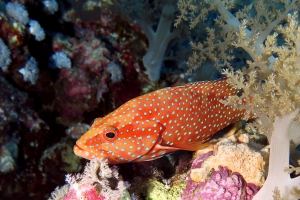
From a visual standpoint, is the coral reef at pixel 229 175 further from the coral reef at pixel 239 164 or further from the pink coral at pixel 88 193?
the pink coral at pixel 88 193

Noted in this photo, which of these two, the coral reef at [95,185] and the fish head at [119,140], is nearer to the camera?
the coral reef at [95,185]

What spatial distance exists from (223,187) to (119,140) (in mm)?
1524

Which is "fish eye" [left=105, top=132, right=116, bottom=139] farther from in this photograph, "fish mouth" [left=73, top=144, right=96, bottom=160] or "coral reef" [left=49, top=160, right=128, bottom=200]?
"coral reef" [left=49, top=160, right=128, bottom=200]

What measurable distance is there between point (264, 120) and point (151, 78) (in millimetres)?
4200

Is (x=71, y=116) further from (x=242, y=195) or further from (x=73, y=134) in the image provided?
(x=242, y=195)

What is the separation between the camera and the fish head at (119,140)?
140 inches

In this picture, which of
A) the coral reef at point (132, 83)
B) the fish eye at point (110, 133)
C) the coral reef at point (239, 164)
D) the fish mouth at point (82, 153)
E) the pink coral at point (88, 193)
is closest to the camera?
the pink coral at point (88, 193)

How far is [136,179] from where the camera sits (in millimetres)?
3820

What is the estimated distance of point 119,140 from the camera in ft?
12.1

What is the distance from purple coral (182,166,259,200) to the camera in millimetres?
3016

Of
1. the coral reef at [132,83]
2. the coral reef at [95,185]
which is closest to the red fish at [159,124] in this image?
the coral reef at [132,83]

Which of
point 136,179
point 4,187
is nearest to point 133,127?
point 136,179

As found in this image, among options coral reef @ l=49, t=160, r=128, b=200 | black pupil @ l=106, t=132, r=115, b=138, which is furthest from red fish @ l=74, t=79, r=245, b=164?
coral reef @ l=49, t=160, r=128, b=200

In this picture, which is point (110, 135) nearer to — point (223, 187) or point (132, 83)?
point (223, 187)
